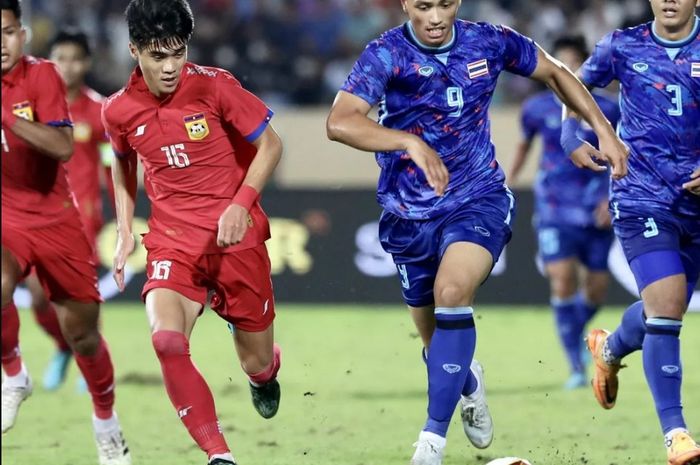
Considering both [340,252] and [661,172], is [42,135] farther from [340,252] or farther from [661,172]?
[340,252]

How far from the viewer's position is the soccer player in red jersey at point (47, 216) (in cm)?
673

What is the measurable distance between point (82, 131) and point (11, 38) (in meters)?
3.51

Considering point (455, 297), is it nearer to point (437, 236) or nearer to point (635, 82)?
point (437, 236)

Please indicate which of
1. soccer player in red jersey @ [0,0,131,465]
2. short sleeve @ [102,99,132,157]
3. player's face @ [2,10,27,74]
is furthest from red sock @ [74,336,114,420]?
player's face @ [2,10,27,74]

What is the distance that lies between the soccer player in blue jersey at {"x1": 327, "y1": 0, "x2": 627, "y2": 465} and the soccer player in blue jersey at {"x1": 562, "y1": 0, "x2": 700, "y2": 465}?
350 mm

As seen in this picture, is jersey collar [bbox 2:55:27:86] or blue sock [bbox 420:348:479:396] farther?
blue sock [bbox 420:348:479:396]

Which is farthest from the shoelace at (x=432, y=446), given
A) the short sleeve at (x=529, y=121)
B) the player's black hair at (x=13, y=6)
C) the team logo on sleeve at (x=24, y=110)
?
the short sleeve at (x=529, y=121)

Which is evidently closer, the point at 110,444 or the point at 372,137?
the point at 372,137

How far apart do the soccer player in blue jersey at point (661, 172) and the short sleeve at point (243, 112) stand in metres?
1.54

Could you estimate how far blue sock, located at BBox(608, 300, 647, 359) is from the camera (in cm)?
723

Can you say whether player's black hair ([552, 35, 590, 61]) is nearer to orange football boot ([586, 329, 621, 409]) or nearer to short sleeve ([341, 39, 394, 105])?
orange football boot ([586, 329, 621, 409])

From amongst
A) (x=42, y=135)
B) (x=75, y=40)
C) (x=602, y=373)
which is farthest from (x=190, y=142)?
(x=75, y=40)

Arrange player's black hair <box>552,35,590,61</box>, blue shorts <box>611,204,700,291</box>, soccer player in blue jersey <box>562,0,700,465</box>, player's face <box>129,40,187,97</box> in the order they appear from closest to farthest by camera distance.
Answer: player's face <box>129,40,187,97</box> → soccer player in blue jersey <box>562,0,700,465</box> → blue shorts <box>611,204,700,291</box> → player's black hair <box>552,35,590,61</box>

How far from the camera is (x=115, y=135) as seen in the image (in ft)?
21.3
